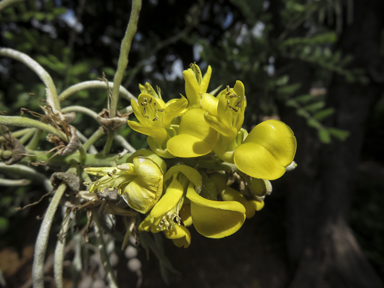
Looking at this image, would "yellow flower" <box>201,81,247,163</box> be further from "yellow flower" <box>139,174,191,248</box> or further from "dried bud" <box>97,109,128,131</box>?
"dried bud" <box>97,109,128,131</box>

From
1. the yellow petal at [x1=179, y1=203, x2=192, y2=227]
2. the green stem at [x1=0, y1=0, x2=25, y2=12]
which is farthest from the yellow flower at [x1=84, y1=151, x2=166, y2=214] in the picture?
the green stem at [x1=0, y1=0, x2=25, y2=12]

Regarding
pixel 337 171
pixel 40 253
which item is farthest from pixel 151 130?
pixel 337 171

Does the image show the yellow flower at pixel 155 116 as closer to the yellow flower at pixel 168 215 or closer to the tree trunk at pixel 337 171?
the yellow flower at pixel 168 215

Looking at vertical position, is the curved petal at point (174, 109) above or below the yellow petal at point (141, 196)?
above

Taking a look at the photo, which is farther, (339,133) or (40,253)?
(339,133)

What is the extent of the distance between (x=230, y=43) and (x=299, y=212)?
2327mm

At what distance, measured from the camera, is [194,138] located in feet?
1.58

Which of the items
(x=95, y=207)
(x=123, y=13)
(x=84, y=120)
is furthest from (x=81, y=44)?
(x=95, y=207)

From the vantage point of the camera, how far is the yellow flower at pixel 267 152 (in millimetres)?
444

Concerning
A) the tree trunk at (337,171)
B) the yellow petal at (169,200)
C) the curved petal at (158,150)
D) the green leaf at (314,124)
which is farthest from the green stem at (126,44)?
the tree trunk at (337,171)

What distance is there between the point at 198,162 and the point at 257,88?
3.11 ft

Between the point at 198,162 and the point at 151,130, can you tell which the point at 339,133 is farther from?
the point at 151,130

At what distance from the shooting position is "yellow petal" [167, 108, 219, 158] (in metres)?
0.46

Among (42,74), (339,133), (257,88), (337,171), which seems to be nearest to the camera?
(42,74)
